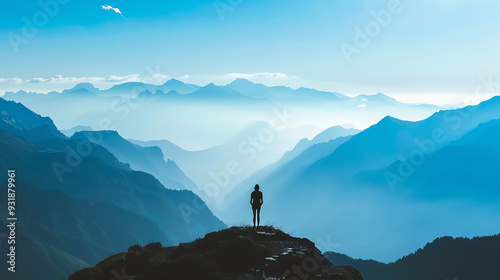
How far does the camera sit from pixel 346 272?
939 inches

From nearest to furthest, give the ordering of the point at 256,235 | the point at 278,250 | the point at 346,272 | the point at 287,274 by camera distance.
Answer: the point at 287,274 → the point at 346,272 → the point at 278,250 → the point at 256,235

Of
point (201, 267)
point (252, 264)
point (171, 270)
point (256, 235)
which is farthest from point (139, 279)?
point (256, 235)

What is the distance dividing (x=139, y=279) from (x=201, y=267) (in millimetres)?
3287

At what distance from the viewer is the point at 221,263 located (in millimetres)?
22734

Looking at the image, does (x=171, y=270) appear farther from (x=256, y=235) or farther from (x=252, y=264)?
(x=256, y=235)

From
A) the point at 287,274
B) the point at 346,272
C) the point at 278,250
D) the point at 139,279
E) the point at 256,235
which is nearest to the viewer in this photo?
the point at 139,279

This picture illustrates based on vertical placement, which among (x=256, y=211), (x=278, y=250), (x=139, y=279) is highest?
(x=256, y=211)

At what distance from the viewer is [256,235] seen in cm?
2892

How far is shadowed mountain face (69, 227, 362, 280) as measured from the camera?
20.6 meters

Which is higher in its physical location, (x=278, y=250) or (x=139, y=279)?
(x=278, y=250)

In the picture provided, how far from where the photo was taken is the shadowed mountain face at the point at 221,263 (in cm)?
2056

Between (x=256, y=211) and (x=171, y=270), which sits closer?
(x=171, y=270)

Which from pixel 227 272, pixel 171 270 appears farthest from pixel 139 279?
pixel 227 272

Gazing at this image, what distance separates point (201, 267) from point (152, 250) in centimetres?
576
